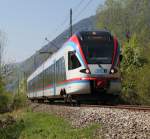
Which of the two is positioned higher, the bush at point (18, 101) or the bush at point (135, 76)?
the bush at point (135, 76)

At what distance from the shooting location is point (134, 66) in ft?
139

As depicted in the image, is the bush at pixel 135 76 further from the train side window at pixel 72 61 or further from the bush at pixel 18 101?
the bush at pixel 18 101

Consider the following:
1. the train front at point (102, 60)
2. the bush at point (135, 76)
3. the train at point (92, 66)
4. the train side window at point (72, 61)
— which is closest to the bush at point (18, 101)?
the bush at point (135, 76)

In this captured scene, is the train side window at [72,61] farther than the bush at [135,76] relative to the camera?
No

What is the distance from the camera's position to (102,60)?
21.0 m

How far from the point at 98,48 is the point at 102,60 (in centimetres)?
76

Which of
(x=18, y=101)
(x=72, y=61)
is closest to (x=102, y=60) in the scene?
(x=72, y=61)

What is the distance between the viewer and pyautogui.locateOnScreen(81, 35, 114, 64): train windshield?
21078 millimetres

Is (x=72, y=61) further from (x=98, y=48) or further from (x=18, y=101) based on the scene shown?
(x=18, y=101)

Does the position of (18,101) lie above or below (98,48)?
below

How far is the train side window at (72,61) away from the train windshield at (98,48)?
1.98 feet

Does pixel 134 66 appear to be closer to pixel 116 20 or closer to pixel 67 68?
pixel 67 68

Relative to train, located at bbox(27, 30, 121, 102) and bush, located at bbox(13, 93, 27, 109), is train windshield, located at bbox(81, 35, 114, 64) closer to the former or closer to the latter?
train, located at bbox(27, 30, 121, 102)

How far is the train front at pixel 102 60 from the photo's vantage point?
68.0 feet
